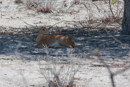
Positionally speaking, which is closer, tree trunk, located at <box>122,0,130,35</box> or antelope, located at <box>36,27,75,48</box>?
antelope, located at <box>36,27,75,48</box>

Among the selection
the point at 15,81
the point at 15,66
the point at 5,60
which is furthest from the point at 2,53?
the point at 15,81

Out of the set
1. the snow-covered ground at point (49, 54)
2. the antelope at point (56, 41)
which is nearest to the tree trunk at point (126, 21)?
the snow-covered ground at point (49, 54)

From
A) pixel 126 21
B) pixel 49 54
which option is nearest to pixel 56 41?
pixel 49 54

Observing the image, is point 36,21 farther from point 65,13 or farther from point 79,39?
point 79,39

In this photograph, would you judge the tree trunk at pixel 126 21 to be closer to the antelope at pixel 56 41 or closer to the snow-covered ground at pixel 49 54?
the snow-covered ground at pixel 49 54

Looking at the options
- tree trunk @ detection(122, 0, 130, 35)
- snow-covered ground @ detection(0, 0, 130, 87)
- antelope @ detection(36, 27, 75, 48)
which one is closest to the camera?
snow-covered ground @ detection(0, 0, 130, 87)

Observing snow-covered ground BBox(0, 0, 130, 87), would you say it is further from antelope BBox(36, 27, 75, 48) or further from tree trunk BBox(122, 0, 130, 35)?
tree trunk BBox(122, 0, 130, 35)

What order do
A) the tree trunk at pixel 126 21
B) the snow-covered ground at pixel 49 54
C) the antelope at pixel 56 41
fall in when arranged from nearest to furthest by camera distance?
1. the snow-covered ground at pixel 49 54
2. the antelope at pixel 56 41
3. the tree trunk at pixel 126 21

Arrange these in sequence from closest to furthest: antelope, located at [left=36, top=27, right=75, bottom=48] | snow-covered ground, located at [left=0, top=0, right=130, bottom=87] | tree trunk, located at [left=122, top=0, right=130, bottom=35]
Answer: snow-covered ground, located at [left=0, top=0, right=130, bottom=87] < antelope, located at [left=36, top=27, right=75, bottom=48] < tree trunk, located at [left=122, top=0, right=130, bottom=35]

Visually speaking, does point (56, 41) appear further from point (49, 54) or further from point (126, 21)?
point (126, 21)

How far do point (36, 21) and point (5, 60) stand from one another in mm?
5602

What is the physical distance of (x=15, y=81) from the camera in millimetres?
4855

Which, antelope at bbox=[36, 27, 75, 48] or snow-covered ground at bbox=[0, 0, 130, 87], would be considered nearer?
snow-covered ground at bbox=[0, 0, 130, 87]

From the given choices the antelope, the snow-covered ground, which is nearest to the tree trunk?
the snow-covered ground
